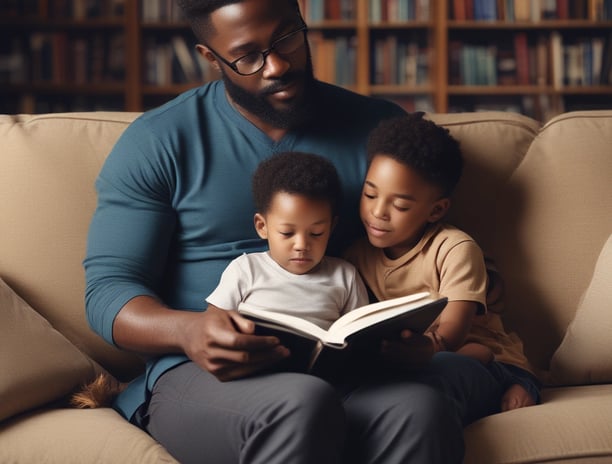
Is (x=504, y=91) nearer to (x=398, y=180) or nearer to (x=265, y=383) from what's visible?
(x=398, y=180)

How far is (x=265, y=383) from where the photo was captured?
1350 millimetres

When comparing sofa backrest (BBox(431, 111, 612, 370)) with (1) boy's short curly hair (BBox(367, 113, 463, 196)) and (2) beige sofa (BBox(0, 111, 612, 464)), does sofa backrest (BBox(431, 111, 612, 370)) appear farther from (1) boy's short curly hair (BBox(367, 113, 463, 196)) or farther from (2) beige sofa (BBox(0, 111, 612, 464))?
(1) boy's short curly hair (BBox(367, 113, 463, 196))

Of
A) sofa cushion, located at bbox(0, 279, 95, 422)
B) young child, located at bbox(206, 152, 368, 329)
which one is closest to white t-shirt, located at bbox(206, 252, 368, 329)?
young child, located at bbox(206, 152, 368, 329)

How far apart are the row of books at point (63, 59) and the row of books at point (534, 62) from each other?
187 cm

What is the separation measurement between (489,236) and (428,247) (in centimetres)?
27

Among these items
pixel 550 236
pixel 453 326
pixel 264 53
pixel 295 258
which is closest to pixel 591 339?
pixel 550 236

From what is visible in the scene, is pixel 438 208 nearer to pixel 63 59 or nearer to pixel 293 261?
pixel 293 261

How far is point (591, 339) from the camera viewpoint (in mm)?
1753

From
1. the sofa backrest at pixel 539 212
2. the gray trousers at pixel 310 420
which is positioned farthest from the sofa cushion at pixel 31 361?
the sofa backrest at pixel 539 212

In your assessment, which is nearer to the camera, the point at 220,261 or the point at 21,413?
the point at 21,413

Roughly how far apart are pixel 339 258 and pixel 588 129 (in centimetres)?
71

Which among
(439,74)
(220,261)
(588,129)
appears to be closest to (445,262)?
(220,261)

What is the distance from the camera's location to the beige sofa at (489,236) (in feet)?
5.43

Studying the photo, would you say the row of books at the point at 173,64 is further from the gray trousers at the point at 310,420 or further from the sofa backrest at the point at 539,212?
the gray trousers at the point at 310,420
